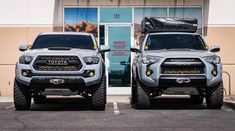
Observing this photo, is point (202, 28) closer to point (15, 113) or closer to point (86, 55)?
point (86, 55)

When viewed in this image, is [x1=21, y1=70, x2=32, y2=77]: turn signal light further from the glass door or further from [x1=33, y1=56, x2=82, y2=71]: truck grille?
the glass door

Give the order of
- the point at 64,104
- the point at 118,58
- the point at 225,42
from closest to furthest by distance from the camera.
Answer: the point at 64,104 < the point at 225,42 < the point at 118,58

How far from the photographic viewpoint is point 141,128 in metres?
10.0

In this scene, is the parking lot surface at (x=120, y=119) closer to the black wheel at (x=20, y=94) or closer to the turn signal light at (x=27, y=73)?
the black wheel at (x=20, y=94)

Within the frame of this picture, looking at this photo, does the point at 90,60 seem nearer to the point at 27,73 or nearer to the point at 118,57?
the point at 27,73

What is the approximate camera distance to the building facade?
789 inches

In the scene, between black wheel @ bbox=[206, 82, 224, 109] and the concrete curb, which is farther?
the concrete curb

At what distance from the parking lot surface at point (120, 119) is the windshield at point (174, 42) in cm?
156

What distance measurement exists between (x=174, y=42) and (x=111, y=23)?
19.0ft

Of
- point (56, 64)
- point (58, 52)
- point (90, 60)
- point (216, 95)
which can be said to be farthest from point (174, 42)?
point (56, 64)

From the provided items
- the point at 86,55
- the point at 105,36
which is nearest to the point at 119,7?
the point at 105,36

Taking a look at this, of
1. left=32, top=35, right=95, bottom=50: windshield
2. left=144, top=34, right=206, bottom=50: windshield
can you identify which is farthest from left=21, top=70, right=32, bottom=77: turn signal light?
left=144, top=34, right=206, bottom=50: windshield

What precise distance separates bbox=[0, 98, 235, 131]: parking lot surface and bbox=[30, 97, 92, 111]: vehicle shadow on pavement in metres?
0.78

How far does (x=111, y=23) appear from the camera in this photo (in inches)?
794
